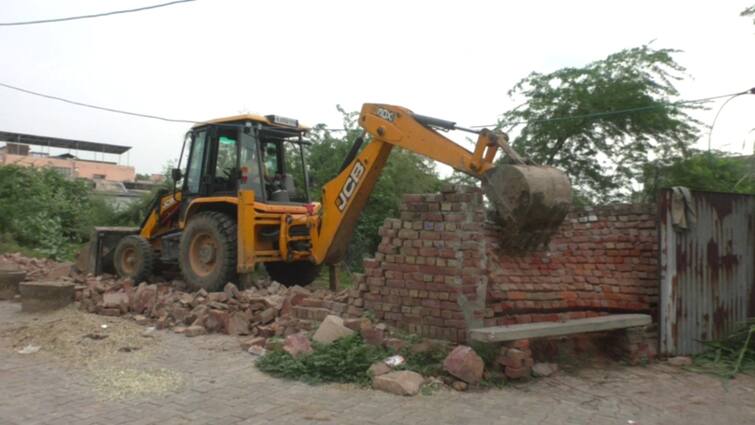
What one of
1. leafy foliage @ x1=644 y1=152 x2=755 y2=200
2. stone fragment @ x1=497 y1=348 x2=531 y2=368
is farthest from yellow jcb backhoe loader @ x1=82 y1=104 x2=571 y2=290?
leafy foliage @ x1=644 y1=152 x2=755 y2=200

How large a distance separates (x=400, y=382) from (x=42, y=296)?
608cm

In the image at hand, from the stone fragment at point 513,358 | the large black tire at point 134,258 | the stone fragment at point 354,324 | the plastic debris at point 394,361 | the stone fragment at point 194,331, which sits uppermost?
the large black tire at point 134,258

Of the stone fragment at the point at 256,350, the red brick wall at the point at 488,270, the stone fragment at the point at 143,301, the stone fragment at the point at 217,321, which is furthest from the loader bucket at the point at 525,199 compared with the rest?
the stone fragment at the point at 143,301

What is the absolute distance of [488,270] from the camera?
563 cm

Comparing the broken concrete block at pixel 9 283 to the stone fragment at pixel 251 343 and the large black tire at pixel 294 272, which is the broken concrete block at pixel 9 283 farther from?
the stone fragment at pixel 251 343

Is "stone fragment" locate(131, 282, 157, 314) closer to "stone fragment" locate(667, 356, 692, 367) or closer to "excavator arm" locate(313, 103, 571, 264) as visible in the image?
"excavator arm" locate(313, 103, 571, 264)

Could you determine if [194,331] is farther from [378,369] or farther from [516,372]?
[516,372]

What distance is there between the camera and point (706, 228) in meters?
6.49

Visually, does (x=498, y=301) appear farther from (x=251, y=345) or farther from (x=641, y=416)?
(x=251, y=345)

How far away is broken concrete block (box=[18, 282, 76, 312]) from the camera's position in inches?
333

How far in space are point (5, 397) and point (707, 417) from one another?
543 centimetres

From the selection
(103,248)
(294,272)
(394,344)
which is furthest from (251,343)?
(103,248)

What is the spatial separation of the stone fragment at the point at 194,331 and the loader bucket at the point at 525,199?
144 inches

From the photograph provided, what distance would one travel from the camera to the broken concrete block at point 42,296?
8.46 m
